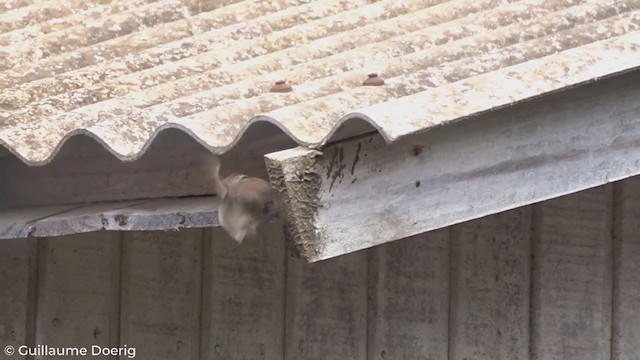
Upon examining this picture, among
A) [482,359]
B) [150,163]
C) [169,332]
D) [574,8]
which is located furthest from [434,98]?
[169,332]

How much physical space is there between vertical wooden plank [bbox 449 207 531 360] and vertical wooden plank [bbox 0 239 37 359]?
143cm

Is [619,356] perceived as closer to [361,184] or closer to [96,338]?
[361,184]

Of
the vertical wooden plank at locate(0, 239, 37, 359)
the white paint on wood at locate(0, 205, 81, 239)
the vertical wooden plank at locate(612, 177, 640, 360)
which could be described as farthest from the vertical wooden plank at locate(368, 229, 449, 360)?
the vertical wooden plank at locate(0, 239, 37, 359)

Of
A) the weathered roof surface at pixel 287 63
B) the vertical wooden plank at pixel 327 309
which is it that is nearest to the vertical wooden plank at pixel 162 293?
the vertical wooden plank at pixel 327 309

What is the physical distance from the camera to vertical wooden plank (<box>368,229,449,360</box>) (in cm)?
297

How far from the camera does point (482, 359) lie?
2.91m

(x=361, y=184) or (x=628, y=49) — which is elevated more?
(x=628, y=49)

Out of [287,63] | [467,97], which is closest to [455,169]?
[467,97]

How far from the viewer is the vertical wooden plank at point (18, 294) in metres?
3.69

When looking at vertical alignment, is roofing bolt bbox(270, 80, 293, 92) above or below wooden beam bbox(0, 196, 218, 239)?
above

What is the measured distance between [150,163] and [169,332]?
0.87 meters

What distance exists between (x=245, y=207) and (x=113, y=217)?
1.47ft

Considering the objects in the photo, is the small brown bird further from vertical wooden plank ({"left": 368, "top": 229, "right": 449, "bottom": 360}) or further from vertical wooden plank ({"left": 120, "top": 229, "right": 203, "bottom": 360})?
vertical wooden plank ({"left": 120, "top": 229, "right": 203, "bottom": 360})

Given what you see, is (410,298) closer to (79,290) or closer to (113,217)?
(113,217)
